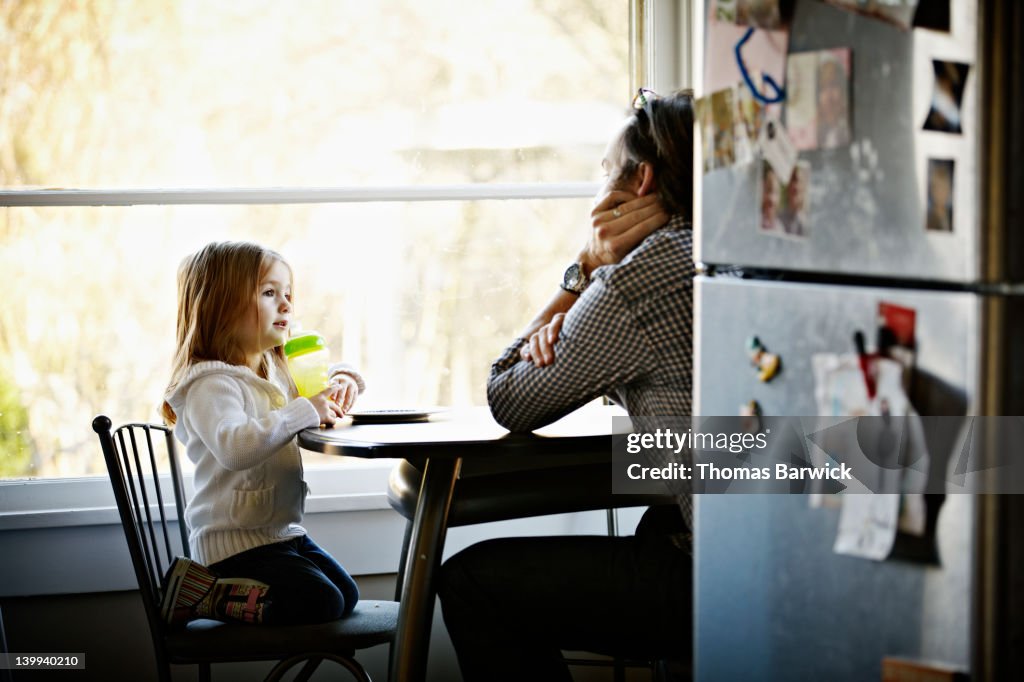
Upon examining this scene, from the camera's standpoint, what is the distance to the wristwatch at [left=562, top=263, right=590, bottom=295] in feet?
6.68

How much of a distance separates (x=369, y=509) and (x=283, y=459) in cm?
43

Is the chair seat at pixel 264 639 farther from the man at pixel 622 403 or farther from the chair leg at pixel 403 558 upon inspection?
the chair leg at pixel 403 558

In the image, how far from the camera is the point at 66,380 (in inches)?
95.8

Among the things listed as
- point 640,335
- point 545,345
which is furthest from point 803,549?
point 545,345

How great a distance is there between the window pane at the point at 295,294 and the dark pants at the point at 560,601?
846 mm

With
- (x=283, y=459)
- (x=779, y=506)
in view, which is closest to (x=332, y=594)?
(x=283, y=459)

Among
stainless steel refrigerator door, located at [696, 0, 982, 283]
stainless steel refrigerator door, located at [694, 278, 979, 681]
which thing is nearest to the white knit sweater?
stainless steel refrigerator door, located at [694, 278, 979, 681]

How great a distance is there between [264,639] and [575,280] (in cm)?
87

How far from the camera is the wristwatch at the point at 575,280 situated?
2.04 meters

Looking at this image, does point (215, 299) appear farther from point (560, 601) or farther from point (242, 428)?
point (560, 601)

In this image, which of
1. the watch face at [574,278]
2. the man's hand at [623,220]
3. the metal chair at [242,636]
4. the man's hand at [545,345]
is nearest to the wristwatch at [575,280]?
the watch face at [574,278]

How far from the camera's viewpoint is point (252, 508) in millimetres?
1999

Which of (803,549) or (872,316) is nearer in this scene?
(872,316)

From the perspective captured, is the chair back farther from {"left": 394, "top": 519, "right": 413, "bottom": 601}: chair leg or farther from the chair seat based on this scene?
{"left": 394, "top": 519, "right": 413, "bottom": 601}: chair leg
